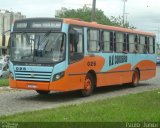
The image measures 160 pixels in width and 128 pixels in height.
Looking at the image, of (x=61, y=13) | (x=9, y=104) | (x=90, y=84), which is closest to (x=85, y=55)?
(x=90, y=84)

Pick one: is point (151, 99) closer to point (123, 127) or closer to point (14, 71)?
point (14, 71)

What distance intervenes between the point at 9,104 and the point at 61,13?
74470 mm

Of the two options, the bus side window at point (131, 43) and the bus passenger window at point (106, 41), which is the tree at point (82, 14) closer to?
the bus side window at point (131, 43)

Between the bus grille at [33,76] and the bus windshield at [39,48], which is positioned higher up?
the bus windshield at [39,48]

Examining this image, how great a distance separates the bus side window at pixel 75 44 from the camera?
57.9 ft

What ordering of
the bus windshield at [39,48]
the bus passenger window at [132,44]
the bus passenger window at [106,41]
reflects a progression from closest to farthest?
the bus windshield at [39,48] → the bus passenger window at [106,41] → the bus passenger window at [132,44]

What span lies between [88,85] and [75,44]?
2.04 m

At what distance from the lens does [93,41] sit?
19.5 m

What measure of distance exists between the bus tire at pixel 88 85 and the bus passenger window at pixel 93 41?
1046mm

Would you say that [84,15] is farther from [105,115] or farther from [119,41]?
[105,115]

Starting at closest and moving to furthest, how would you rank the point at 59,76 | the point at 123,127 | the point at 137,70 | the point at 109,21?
the point at 123,127 → the point at 59,76 → the point at 137,70 → the point at 109,21

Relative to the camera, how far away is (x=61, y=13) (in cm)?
9006

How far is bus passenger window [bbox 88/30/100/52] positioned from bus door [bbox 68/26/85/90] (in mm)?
723

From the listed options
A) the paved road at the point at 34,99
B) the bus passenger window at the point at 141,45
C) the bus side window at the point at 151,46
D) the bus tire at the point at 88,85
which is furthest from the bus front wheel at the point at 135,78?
the bus tire at the point at 88,85
